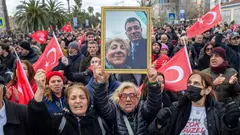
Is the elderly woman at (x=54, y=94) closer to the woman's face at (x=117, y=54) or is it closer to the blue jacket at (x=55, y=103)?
the blue jacket at (x=55, y=103)

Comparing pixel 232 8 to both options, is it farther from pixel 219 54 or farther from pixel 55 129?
pixel 55 129

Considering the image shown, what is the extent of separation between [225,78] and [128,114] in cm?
203

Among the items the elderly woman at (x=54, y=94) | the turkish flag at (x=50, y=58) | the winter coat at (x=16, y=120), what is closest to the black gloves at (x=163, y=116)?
the winter coat at (x=16, y=120)

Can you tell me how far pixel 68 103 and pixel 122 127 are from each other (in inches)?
24.5

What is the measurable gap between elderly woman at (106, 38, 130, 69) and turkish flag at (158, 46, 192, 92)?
57.4 inches

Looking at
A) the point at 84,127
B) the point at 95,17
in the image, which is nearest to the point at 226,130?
the point at 84,127

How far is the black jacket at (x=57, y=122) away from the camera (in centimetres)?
285

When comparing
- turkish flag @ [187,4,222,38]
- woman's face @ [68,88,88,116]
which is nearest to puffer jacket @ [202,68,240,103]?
woman's face @ [68,88,88,116]

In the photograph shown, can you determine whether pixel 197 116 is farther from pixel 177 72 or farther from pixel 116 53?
pixel 177 72

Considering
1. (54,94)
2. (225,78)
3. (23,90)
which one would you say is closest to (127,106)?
(54,94)

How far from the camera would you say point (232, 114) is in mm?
2982

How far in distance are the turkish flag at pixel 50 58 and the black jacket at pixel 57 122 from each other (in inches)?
112

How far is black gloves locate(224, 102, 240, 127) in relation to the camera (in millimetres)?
2977

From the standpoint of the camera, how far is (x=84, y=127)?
317 centimetres
